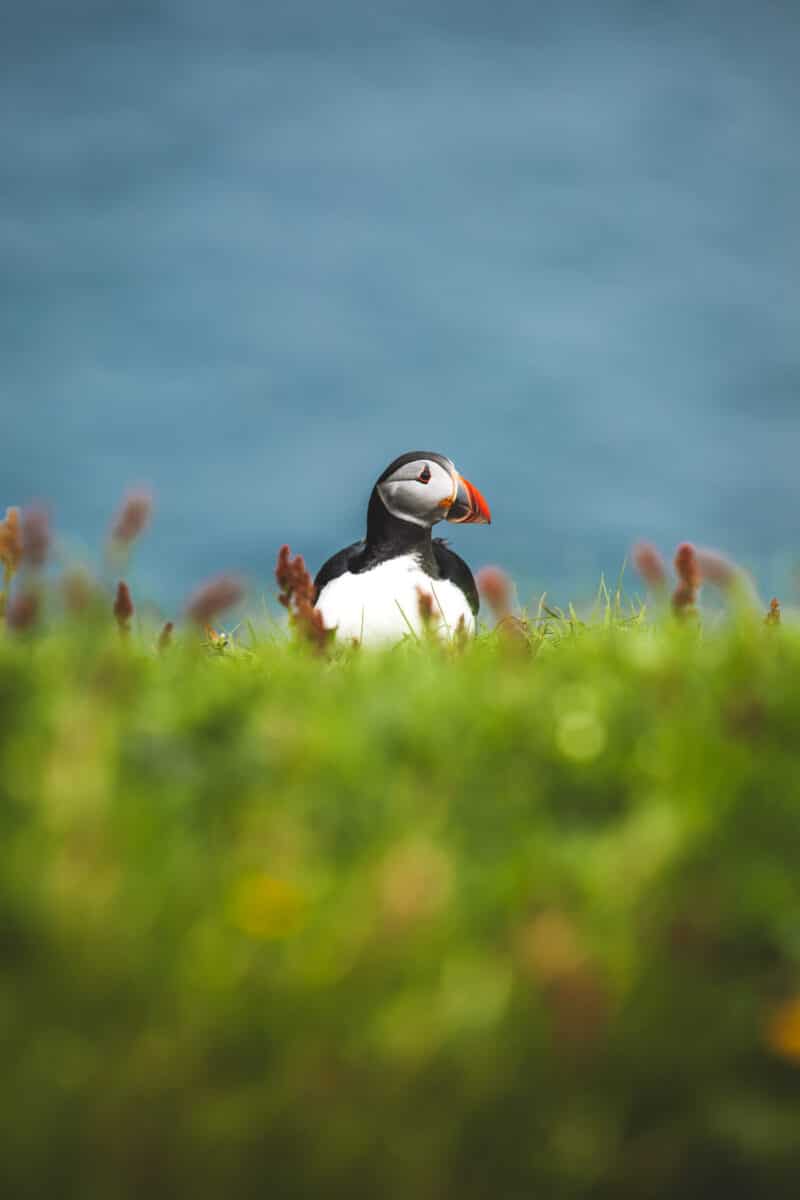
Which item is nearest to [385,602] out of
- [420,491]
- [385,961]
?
[420,491]

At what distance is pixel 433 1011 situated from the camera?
1781mm

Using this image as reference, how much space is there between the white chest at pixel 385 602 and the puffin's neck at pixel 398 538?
87 mm

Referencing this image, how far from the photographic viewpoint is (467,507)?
6.87 m

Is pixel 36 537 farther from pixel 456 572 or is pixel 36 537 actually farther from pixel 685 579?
pixel 456 572

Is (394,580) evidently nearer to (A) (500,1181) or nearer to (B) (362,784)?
(B) (362,784)

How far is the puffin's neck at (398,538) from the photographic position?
6.89 metres

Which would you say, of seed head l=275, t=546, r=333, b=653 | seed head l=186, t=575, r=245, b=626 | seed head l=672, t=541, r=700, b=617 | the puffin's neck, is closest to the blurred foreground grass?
seed head l=186, t=575, r=245, b=626

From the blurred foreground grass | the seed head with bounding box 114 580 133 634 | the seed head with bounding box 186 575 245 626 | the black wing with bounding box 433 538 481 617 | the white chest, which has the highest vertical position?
the black wing with bounding box 433 538 481 617

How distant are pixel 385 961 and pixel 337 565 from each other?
5.42 metres

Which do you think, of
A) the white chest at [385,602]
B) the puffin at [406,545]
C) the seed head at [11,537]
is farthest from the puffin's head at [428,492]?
the seed head at [11,537]

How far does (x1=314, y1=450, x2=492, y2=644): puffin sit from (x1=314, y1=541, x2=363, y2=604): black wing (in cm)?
1

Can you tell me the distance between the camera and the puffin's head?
679 cm

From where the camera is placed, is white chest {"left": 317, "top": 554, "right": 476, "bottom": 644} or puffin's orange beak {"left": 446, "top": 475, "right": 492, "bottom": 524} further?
puffin's orange beak {"left": 446, "top": 475, "right": 492, "bottom": 524}

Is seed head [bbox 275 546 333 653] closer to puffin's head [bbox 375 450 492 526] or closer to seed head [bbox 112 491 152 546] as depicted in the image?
seed head [bbox 112 491 152 546]
